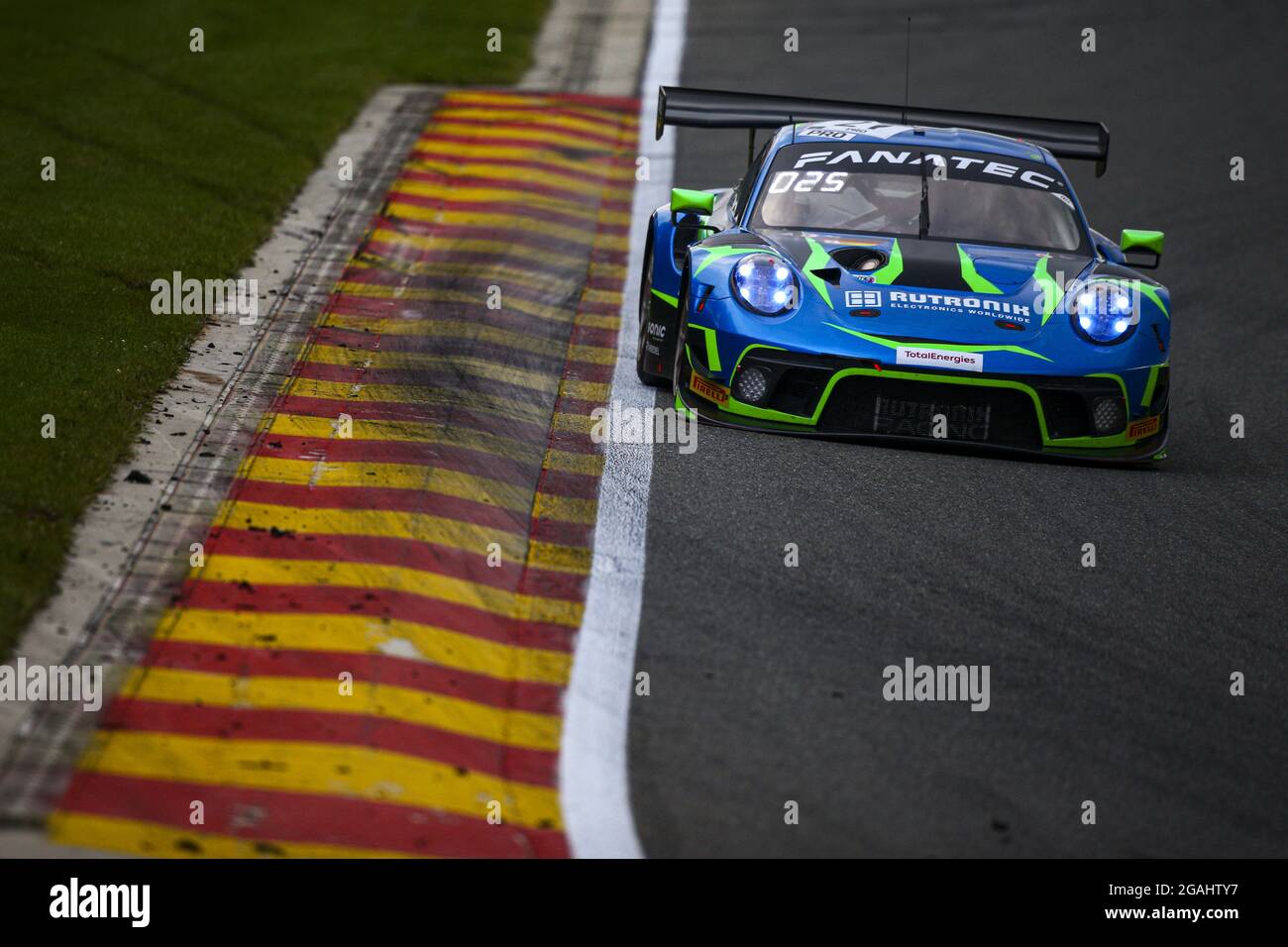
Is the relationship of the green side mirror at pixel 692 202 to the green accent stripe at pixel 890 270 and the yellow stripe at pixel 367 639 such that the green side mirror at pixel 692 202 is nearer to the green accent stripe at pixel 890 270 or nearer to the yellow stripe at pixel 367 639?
the green accent stripe at pixel 890 270

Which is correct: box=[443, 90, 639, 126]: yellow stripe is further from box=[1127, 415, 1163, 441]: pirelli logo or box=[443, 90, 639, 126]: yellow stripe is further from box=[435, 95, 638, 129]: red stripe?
box=[1127, 415, 1163, 441]: pirelli logo

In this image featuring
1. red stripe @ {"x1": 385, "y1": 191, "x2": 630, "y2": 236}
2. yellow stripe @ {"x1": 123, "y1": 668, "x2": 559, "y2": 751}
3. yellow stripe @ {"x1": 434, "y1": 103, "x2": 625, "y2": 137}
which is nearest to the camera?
yellow stripe @ {"x1": 123, "y1": 668, "x2": 559, "y2": 751}

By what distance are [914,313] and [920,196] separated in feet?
4.04

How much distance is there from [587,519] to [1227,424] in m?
3.78

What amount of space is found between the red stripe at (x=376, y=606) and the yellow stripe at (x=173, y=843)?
4.34 feet

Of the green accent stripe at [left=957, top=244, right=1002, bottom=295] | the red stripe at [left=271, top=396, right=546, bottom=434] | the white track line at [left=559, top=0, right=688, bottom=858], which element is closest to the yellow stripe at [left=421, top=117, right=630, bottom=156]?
the white track line at [left=559, top=0, right=688, bottom=858]

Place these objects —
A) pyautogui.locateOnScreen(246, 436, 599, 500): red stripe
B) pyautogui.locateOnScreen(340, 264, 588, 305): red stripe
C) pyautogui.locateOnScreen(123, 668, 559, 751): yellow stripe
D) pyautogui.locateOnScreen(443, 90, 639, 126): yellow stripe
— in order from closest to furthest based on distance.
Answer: pyautogui.locateOnScreen(123, 668, 559, 751): yellow stripe < pyautogui.locateOnScreen(246, 436, 599, 500): red stripe < pyautogui.locateOnScreen(340, 264, 588, 305): red stripe < pyautogui.locateOnScreen(443, 90, 639, 126): yellow stripe

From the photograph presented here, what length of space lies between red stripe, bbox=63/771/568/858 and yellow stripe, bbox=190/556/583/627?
52.8 inches

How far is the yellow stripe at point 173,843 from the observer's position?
4023mm

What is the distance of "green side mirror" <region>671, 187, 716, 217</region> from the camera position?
821cm

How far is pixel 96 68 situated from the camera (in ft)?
46.3

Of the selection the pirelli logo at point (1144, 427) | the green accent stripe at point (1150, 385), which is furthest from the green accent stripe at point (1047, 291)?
the pirelli logo at point (1144, 427)

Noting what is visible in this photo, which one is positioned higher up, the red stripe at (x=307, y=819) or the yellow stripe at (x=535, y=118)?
the yellow stripe at (x=535, y=118)

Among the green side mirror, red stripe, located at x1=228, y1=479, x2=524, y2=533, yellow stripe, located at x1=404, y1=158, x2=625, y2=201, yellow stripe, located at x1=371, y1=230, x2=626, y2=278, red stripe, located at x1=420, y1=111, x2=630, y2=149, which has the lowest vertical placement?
red stripe, located at x1=228, y1=479, x2=524, y2=533
